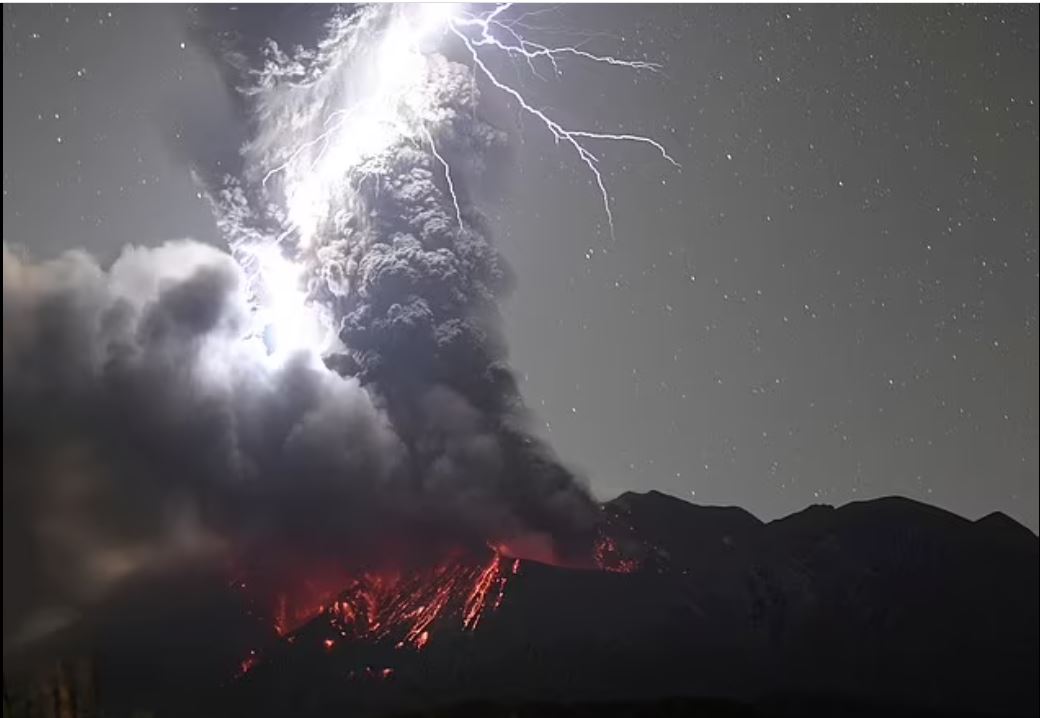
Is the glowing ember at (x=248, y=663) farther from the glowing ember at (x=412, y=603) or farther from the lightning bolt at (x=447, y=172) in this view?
the lightning bolt at (x=447, y=172)

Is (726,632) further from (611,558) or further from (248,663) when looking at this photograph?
(248,663)

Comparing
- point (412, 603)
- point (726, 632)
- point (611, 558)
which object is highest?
point (611, 558)

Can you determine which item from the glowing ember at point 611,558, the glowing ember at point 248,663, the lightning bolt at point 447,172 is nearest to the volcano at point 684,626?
the glowing ember at point 611,558

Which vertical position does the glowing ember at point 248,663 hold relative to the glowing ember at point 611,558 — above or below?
below

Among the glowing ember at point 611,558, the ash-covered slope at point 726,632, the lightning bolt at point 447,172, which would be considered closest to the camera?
the lightning bolt at point 447,172

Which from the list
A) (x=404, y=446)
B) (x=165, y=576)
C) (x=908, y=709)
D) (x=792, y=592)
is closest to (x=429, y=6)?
(x=404, y=446)

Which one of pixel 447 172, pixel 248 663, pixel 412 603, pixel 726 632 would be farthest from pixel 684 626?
pixel 447 172

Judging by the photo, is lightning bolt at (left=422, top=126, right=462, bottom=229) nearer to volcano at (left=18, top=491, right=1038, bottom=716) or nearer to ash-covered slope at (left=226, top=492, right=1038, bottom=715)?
volcano at (left=18, top=491, right=1038, bottom=716)

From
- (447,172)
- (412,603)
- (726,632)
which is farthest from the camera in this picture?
(726,632)
